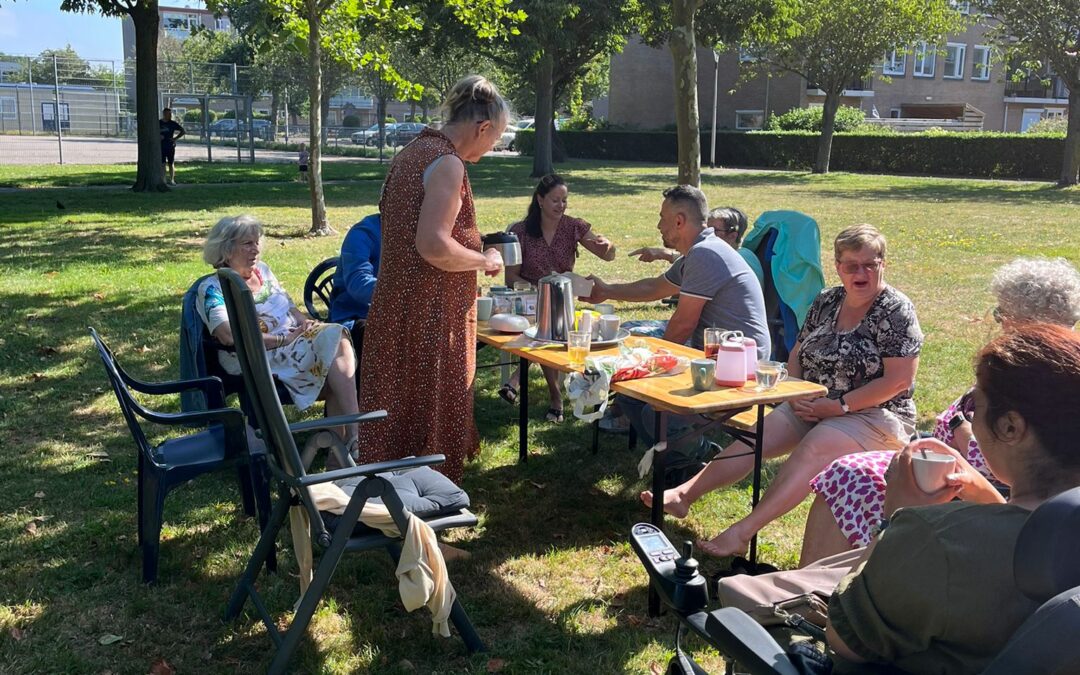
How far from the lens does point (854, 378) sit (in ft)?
12.5

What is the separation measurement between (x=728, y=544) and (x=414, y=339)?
58.3 inches

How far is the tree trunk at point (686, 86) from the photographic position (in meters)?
8.98

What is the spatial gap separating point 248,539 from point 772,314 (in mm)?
3215

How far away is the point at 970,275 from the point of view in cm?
1096

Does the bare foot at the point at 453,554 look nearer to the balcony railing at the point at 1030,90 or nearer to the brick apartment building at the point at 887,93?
the brick apartment building at the point at 887,93

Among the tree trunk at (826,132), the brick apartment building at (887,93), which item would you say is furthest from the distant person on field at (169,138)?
the brick apartment building at (887,93)

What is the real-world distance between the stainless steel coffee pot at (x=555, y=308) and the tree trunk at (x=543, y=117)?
75.1ft

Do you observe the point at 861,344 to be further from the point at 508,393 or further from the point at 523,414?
the point at 508,393

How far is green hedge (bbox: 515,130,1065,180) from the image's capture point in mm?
30691

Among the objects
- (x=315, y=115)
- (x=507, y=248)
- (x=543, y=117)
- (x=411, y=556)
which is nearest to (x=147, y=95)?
(x=315, y=115)

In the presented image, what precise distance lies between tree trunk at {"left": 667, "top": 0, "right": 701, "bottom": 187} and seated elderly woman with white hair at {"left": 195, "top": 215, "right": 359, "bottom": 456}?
17.0 ft

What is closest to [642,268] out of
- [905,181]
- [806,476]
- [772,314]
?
[772,314]

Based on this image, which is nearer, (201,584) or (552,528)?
(201,584)

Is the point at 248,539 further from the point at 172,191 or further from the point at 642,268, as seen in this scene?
the point at 172,191
